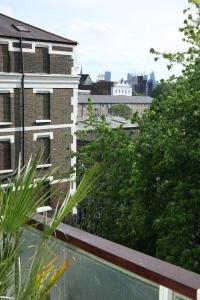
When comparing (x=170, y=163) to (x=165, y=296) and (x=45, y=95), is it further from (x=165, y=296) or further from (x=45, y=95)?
(x=45, y=95)

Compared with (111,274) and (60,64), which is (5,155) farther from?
(111,274)

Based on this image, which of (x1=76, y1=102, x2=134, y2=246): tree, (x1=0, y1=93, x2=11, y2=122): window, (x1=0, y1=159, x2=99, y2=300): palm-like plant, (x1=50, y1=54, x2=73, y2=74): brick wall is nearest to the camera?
(x1=0, y1=159, x2=99, y2=300): palm-like plant

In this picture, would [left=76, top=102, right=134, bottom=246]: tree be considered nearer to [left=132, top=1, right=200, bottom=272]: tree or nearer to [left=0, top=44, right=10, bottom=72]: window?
[left=132, top=1, right=200, bottom=272]: tree

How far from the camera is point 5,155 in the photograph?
858 inches

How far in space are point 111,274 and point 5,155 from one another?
2013cm

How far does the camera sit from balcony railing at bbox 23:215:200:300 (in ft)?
6.25

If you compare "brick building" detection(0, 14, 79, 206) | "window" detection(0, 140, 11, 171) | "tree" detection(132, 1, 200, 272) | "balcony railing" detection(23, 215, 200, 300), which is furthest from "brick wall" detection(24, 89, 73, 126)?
"balcony railing" detection(23, 215, 200, 300)

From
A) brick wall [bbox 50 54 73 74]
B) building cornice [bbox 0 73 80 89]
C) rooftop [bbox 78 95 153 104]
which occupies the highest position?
brick wall [bbox 50 54 73 74]

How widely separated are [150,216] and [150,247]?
0.87 meters

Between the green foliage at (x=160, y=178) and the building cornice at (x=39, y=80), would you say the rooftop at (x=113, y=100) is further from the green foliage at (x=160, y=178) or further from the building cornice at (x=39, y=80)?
the green foliage at (x=160, y=178)

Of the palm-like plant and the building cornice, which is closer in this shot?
the palm-like plant

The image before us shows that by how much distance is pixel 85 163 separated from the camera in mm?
12398

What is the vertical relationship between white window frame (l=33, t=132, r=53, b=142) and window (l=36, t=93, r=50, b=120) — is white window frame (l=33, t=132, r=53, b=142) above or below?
below

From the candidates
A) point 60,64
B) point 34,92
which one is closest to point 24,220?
point 34,92
